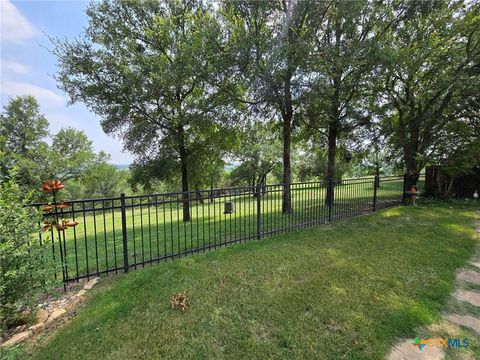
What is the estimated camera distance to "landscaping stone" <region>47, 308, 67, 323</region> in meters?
2.49

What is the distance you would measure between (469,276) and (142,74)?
32.9ft

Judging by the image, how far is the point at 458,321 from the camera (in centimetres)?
238

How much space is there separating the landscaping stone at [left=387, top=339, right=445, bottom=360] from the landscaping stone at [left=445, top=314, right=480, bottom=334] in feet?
2.01

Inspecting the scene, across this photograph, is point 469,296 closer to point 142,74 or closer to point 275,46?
point 275,46

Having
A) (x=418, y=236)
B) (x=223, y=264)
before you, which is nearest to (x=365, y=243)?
(x=418, y=236)

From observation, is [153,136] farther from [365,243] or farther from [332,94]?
[365,243]

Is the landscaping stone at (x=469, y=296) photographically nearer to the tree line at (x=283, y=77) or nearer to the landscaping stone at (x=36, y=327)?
the tree line at (x=283, y=77)

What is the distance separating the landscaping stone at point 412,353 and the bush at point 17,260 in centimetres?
328

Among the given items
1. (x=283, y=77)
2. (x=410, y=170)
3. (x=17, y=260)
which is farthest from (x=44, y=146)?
(x=410, y=170)

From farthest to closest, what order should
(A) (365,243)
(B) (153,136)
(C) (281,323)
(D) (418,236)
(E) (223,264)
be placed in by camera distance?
(B) (153,136)
(D) (418,236)
(A) (365,243)
(E) (223,264)
(C) (281,323)

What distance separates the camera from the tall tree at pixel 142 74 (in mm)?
8383

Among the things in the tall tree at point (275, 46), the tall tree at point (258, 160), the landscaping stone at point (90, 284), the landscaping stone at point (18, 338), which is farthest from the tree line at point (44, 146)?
the landscaping stone at point (18, 338)

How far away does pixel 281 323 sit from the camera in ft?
7.70

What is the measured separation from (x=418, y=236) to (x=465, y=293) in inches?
89.1
